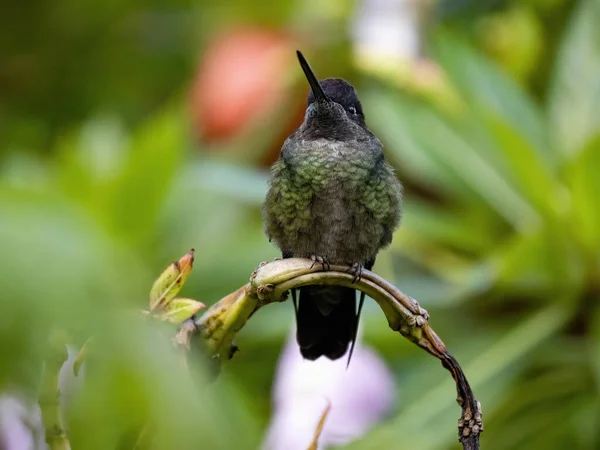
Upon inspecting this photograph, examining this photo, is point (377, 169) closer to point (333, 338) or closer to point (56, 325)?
point (333, 338)

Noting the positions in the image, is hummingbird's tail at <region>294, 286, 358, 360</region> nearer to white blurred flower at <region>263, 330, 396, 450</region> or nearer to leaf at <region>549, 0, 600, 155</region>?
white blurred flower at <region>263, 330, 396, 450</region>

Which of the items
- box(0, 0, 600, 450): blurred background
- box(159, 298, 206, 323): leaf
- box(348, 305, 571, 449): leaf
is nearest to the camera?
box(159, 298, 206, 323): leaf

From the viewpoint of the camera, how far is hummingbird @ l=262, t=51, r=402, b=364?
688 mm

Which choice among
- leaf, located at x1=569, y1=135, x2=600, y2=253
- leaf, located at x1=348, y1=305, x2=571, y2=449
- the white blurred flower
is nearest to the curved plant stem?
the white blurred flower

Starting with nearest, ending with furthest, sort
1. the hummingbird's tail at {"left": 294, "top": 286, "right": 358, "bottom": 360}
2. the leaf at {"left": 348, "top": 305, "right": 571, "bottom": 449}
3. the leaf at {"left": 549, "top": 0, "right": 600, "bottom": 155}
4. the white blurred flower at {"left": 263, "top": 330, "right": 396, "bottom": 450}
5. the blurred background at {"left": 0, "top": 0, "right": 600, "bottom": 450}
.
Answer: the hummingbird's tail at {"left": 294, "top": 286, "right": 358, "bottom": 360} → the white blurred flower at {"left": 263, "top": 330, "right": 396, "bottom": 450} → the leaf at {"left": 348, "top": 305, "right": 571, "bottom": 449} → the blurred background at {"left": 0, "top": 0, "right": 600, "bottom": 450} → the leaf at {"left": 549, "top": 0, "right": 600, "bottom": 155}

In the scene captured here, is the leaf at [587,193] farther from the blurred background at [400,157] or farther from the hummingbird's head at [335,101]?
the hummingbird's head at [335,101]

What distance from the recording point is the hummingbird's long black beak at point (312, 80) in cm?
47

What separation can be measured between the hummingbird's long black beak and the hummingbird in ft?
0.07

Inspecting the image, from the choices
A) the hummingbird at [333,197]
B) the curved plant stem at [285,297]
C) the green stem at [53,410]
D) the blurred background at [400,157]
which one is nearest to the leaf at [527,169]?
the blurred background at [400,157]

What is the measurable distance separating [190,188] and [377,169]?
99 centimetres

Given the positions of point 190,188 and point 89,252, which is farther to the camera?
point 190,188

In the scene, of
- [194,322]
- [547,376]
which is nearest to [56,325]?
[194,322]

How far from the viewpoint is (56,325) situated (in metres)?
0.27

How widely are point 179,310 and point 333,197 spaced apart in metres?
0.32
